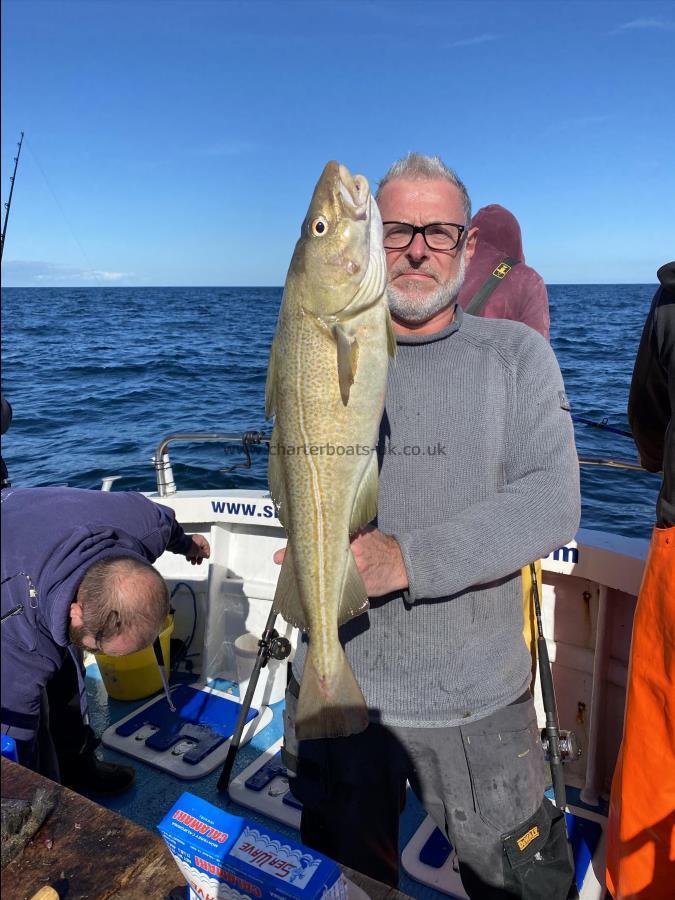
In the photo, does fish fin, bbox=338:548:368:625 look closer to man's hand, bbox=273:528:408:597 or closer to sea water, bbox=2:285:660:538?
man's hand, bbox=273:528:408:597

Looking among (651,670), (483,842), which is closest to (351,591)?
(483,842)

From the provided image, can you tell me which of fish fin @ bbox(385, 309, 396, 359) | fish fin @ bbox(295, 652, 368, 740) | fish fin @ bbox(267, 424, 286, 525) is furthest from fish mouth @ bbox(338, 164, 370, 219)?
fish fin @ bbox(295, 652, 368, 740)

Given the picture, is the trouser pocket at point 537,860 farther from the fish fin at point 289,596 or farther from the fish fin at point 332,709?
the fish fin at point 289,596

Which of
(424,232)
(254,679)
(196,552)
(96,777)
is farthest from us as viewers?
(196,552)

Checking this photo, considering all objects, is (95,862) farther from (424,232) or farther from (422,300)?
(424,232)

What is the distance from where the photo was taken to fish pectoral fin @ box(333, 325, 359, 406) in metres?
1.80

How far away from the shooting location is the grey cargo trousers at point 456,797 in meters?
2.41

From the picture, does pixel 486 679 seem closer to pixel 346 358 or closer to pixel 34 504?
pixel 346 358

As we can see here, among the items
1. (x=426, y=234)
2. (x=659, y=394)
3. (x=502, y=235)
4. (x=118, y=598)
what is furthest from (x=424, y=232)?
(x=118, y=598)

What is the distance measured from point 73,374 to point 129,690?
2018 centimetres

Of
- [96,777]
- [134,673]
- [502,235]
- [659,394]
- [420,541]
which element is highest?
[502,235]

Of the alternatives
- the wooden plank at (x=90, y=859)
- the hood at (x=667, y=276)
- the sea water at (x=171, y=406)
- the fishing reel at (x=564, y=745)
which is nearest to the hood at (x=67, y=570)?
the wooden plank at (x=90, y=859)

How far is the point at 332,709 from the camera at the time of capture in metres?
2.08

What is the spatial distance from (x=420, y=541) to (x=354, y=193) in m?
1.08
